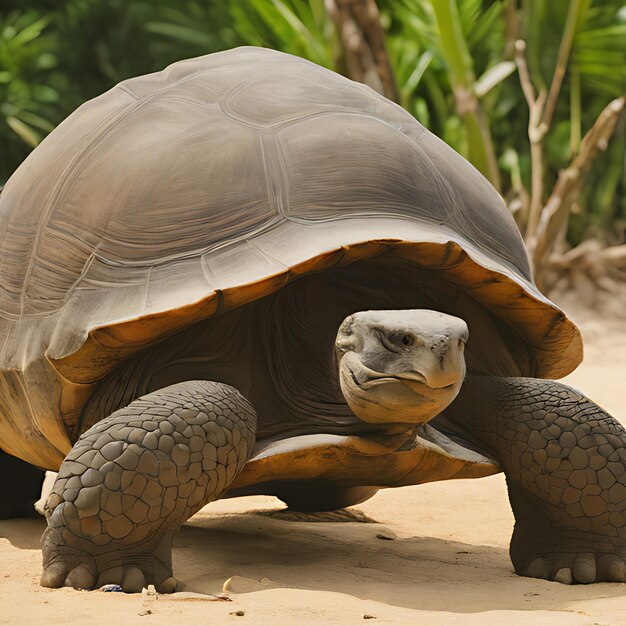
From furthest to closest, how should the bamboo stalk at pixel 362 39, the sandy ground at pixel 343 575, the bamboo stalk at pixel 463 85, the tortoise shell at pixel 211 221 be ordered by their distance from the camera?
the bamboo stalk at pixel 362 39
the bamboo stalk at pixel 463 85
the tortoise shell at pixel 211 221
the sandy ground at pixel 343 575

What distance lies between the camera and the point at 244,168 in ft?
9.84

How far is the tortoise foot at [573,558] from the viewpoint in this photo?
2.93 metres

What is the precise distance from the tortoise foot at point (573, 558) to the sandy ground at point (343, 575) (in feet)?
0.19

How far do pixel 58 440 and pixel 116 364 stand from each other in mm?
447

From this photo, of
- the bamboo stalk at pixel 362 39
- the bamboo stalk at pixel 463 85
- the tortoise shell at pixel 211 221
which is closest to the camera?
the tortoise shell at pixel 211 221

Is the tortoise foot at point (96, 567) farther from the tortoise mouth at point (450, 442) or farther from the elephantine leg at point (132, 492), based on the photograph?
the tortoise mouth at point (450, 442)

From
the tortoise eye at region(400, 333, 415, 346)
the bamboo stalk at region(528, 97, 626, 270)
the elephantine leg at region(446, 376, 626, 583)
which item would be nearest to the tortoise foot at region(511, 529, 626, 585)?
the elephantine leg at region(446, 376, 626, 583)

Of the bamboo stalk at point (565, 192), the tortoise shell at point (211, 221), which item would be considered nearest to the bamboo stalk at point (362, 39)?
the bamboo stalk at point (565, 192)

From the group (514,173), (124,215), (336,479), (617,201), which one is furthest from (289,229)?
(617,201)

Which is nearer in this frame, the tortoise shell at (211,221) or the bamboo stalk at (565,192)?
the tortoise shell at (211,221)

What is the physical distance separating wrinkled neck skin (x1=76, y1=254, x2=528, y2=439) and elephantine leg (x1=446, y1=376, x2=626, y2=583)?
0.38 meters

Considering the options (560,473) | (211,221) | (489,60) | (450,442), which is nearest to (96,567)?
(211,221)

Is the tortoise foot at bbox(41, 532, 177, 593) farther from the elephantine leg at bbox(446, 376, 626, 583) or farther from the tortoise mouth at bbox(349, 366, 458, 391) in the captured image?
the elephantine leg at bbox(446, 376, 626, 583)

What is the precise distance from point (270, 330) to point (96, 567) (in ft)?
2.85
